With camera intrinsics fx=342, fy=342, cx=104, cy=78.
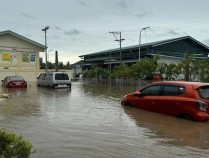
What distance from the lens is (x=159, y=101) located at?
42.8 feet

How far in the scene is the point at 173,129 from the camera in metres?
10.4

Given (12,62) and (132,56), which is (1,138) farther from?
(132,56)

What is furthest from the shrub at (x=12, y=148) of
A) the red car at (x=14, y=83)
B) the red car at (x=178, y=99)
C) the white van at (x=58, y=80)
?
the red car at (x=14, y=83)

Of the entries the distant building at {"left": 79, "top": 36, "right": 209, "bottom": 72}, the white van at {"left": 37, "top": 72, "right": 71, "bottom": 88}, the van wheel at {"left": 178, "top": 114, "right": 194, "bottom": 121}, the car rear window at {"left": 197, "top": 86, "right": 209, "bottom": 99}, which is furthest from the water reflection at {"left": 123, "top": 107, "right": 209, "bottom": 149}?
the distant building at {"left": 79, "top": 36, "right": 209, "bottom": 72}

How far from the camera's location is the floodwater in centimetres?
749

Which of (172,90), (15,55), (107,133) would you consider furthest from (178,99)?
(15,55)

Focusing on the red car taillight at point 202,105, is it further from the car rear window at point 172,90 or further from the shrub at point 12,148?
the shrub at point 12,148

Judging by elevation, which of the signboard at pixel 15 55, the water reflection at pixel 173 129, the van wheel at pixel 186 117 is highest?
the signboard at pixel 15 55

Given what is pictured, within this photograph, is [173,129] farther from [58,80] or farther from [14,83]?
[14,83]

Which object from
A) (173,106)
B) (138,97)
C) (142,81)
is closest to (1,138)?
(173,106)

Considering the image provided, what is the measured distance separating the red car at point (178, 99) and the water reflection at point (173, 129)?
254 millimetres

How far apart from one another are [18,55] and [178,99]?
128 ft

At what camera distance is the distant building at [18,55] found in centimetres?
4641

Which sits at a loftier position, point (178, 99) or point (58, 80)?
point (58, 80)
